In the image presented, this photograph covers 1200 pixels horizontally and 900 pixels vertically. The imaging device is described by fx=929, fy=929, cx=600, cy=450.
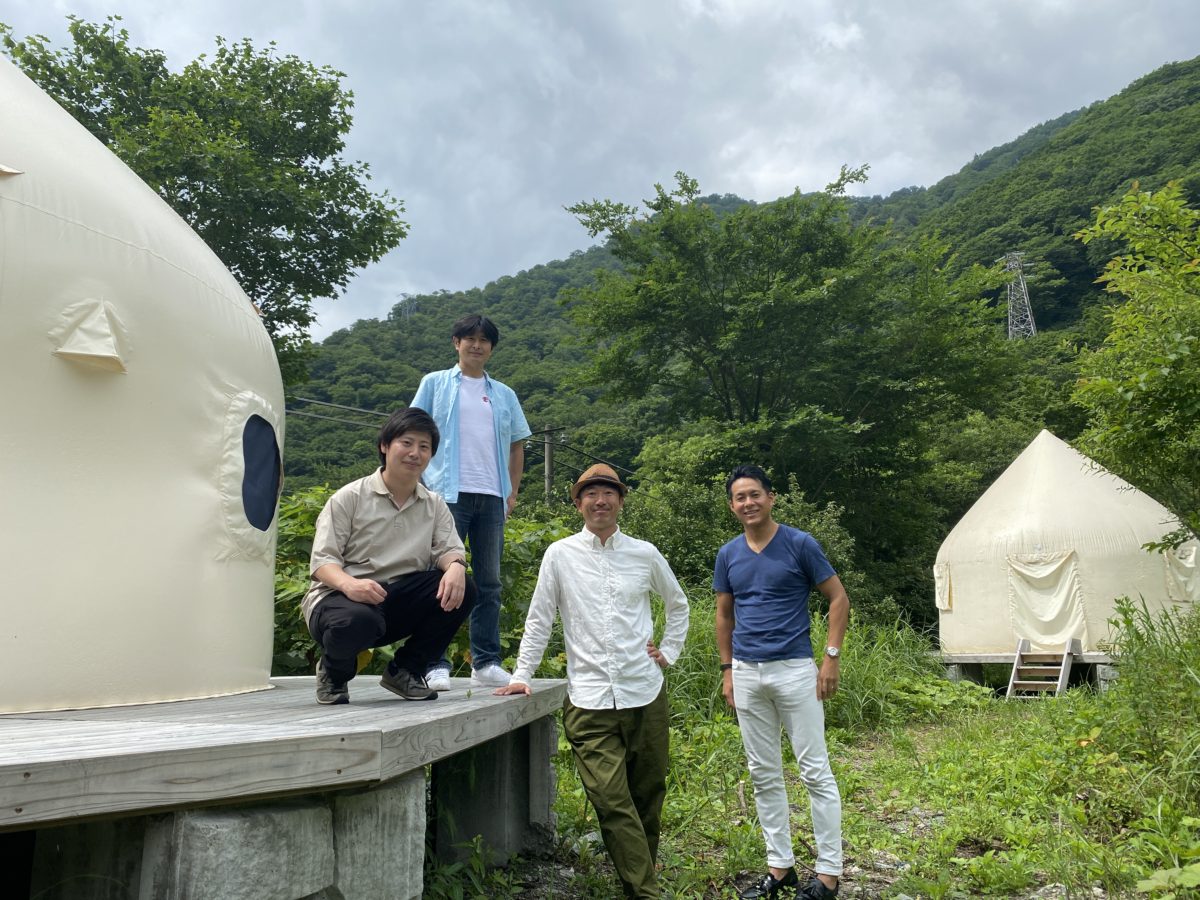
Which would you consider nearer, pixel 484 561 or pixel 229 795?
pixel 229 795

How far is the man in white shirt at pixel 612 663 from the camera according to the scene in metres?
3.33

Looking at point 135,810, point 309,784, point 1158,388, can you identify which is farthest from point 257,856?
point 1158,388

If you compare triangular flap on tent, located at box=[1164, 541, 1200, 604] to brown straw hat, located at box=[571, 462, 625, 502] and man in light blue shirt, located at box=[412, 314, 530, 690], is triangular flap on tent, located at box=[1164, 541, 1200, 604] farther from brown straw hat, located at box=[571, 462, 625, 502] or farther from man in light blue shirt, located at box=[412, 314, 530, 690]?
brown straw hat, located at box=[571, 462, 625, 502]

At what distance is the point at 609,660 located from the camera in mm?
3461

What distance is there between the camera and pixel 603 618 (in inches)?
138

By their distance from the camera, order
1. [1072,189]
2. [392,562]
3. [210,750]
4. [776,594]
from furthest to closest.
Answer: [1072,189], [776,594], [392,562], [210,750]

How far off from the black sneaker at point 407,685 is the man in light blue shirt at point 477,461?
64cm

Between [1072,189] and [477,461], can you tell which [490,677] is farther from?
[1072,189]

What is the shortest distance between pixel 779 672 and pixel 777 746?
35 centimetres

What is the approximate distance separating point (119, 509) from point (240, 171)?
15.9 metres

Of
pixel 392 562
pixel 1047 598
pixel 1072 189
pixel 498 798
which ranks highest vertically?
pixel 1072 189

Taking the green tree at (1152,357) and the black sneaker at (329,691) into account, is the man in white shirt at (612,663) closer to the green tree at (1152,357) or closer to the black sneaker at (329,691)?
the black sneaker at (329,691)

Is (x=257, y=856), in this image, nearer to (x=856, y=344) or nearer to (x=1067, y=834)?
(x=1067, y=834)

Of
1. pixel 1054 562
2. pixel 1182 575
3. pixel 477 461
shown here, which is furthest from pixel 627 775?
pixel 1182 575
